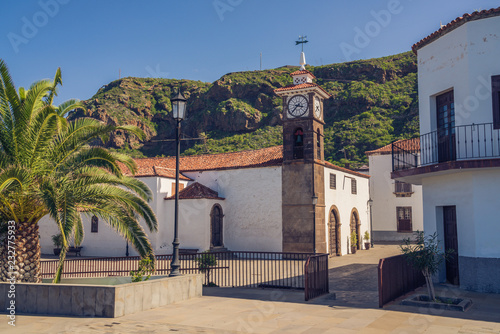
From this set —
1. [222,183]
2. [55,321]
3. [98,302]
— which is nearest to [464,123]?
[98,302]

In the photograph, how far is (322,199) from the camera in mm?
27406

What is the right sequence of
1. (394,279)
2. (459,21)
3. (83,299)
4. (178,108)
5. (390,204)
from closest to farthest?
(83,299)
(394,279)
(178,108)
(459,21)
(390,204)

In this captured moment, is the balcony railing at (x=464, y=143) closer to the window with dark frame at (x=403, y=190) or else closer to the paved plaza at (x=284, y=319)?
the paved plaza at (x=284, y=319)

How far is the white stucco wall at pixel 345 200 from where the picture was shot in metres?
28.7

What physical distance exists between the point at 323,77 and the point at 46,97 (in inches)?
3460

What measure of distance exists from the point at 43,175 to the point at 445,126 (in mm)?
12289

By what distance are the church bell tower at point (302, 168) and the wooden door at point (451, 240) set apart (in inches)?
489

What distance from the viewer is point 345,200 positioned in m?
31.3

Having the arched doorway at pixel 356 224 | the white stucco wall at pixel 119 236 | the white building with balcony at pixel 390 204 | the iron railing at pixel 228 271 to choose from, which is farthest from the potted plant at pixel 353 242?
the white stucco wall at pixel 119 236

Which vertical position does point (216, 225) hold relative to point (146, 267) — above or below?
above

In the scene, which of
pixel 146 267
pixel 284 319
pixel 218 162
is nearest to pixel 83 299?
pixel 146 267

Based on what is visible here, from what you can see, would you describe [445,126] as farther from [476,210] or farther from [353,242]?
[353,242]

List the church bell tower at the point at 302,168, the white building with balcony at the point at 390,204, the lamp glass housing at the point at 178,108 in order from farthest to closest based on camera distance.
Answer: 1. the white building with balcony at the point at 390,204
2. the church bell tower at the point at 302,168
3. the lamp glass housing at the point at 178,108

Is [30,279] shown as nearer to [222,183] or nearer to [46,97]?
[46,97]
